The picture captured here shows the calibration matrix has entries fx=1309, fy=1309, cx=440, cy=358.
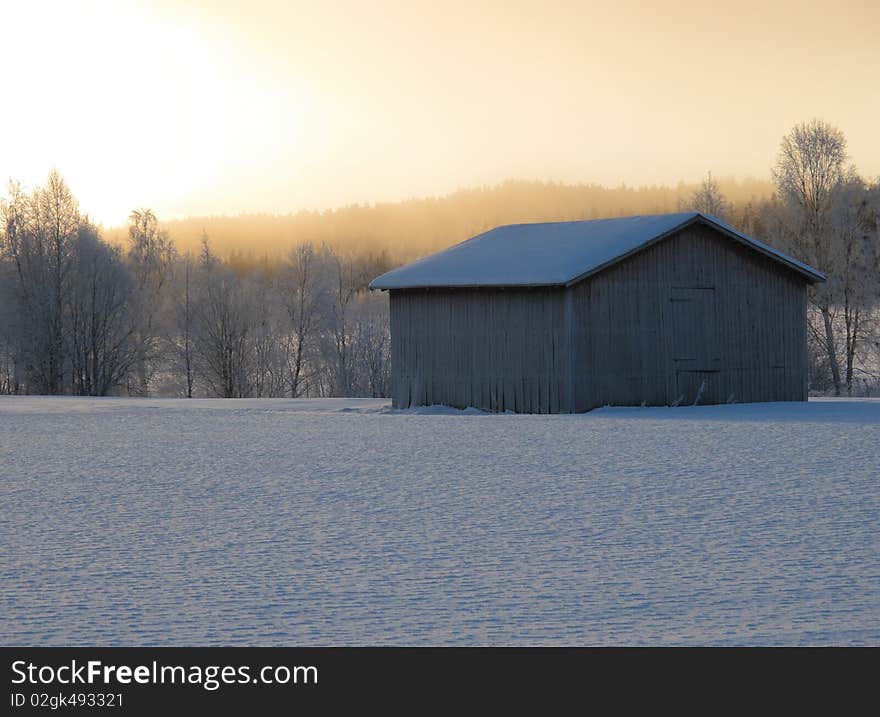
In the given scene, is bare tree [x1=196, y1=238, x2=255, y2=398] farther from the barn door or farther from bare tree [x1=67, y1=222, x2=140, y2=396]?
the barn door

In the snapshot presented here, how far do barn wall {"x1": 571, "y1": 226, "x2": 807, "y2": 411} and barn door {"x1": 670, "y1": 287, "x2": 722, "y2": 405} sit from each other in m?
0.02

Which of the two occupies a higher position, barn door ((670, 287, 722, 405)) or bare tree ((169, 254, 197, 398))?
bare tree ((169, 254, 197, 398))

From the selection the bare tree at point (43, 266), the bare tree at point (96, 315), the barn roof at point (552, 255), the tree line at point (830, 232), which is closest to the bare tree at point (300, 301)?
the bare tree at point (96, 315)

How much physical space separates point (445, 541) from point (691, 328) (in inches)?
858

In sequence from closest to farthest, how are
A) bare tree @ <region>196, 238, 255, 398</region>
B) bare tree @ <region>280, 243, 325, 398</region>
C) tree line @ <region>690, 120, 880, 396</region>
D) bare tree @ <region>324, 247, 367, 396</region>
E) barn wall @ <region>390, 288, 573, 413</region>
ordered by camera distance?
barn wall @ <region>390, 288, 573, 413</region> < tree line @ <region>690, 120, 880, 396</region> < bare tree @ <region>324, 247, 367, 396</region> < bare tree @ <region>196, 238, 255, 398</region> < bare tree @ <region>280, 243, 325, 398</region>

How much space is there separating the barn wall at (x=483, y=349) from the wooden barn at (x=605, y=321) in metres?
0.03

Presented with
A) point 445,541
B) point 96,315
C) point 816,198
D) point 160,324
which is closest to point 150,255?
point 160,324

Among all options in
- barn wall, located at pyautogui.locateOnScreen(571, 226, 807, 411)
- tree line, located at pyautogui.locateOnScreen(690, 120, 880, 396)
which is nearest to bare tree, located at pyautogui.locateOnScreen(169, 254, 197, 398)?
tree line, located at pyautogui.locateOnScreen(690, 120, 880, 396)

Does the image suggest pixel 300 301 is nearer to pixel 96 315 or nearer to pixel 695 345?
pixel 96 315

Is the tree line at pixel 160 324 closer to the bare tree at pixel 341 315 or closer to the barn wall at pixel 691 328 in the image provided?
the bare tree at pixel 341 315

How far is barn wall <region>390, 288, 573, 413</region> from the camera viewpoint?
29953 millimetres

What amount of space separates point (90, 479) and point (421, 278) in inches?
646

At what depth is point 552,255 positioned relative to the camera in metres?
31.8

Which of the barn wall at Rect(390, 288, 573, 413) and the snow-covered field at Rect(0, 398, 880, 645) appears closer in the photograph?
the snow-covered field at Rect(0, 398, 880, 645)
